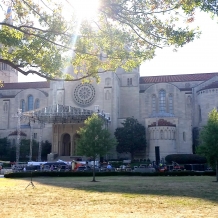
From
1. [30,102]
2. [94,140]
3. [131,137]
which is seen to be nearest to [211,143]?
[94,140]

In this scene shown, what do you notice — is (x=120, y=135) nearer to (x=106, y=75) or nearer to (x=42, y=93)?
(x=106, y=75)

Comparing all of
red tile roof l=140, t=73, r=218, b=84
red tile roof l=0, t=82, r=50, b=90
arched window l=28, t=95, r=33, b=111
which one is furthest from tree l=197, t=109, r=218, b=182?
red tile roof l=0, t=82, r=50, b=90

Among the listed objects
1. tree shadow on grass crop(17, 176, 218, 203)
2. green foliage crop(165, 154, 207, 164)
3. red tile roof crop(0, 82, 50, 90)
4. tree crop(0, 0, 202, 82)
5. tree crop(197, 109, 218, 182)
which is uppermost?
red tile roof crop(0, 82, 50, 90)

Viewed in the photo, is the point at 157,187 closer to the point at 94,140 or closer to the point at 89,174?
the point at 94,140

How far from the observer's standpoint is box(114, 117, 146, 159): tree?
53.5 metres

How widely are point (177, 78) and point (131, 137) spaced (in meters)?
19.8

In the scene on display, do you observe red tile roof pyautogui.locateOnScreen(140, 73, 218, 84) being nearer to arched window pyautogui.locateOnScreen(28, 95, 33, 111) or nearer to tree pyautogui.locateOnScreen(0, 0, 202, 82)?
arched window pyautogui.locateOnScreen(28, 95, 33, 111)

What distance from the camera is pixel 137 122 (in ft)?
185

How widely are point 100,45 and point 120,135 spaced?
42.8 metres

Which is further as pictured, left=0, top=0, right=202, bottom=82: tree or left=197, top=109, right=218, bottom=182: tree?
left=197, top=109, right=218, bottom=182: tree

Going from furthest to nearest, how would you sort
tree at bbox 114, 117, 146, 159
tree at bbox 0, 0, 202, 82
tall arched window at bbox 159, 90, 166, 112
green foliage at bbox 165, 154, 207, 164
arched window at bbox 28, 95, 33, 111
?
arched window at bbox 28, 95, 33, 111
tall arched window at bbox 159, 90, 166, 112
tree at bbox 114, 117, 146, 159
green foliage at bbox 165, 154, 207, 164
tree at bbox 0, 0, 202, 82

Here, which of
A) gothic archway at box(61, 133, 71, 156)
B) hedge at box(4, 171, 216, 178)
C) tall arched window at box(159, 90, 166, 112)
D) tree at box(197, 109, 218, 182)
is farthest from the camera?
tall arched window at box(159, 90, 166, 112)

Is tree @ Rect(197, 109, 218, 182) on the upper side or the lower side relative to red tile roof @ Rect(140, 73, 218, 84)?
lower

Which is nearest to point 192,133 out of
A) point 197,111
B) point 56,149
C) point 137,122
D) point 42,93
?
point 197,111
